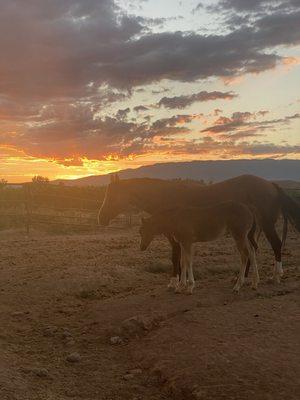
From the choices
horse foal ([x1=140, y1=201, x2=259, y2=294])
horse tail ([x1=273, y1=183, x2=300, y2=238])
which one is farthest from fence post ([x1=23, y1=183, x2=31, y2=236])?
horse tail ([x1=273, y1=183, x2=300, y2=238])

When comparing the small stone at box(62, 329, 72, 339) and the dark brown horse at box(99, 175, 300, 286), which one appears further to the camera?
the dark brown horse at box(99, 175, 300, 286)

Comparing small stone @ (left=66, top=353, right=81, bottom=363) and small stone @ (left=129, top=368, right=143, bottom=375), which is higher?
small stone @ (left=66, top=353, right=81, bottom=363)

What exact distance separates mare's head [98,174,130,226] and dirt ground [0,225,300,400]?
1.40 m

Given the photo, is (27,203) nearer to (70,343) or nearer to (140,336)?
(70,343)

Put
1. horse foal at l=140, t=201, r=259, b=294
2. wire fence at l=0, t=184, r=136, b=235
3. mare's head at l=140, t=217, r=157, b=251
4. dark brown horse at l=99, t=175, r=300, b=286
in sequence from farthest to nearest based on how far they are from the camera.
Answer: wire fence at l=0, t=184, r=136, b=235, dark brown horse at l=99, t=175, r=300, b=286, mare's head at l=140, t=217, r=157, b=251, horse foal at l=140, t=201, r=259, b=294

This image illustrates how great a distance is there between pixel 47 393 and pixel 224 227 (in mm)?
5245

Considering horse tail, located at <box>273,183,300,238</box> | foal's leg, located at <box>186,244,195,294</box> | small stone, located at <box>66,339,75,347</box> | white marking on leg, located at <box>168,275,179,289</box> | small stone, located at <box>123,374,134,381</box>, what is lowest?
small stone, located at <box>123,374,134,381</box>

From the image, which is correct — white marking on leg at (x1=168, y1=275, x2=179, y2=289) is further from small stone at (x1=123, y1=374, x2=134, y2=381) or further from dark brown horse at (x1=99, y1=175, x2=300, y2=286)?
small stone at (x1=123, y1=374, x2=134, y2=381)

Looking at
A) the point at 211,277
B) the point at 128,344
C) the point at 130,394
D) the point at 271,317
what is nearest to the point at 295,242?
the point at 211,277

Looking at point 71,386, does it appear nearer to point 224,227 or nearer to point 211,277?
point 224,227

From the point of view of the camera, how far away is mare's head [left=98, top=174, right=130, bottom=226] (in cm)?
1017

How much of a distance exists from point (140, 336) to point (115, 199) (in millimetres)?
4098

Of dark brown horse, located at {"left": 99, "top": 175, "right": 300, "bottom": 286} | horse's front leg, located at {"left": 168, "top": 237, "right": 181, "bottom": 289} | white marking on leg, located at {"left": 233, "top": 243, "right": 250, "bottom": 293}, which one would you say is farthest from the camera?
dark brown horse, located at {"left": 99, "top": 175, "right": 300, "bottom": 286}

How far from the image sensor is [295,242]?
17531 millimetres
